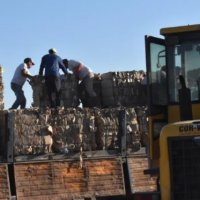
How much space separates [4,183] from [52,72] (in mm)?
2982

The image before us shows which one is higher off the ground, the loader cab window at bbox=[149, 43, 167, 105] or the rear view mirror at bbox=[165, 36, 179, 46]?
the rear view mirror at bbox=[165, 36, 179, 46]

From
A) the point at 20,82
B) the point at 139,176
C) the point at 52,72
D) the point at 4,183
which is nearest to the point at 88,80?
the point at 52,72

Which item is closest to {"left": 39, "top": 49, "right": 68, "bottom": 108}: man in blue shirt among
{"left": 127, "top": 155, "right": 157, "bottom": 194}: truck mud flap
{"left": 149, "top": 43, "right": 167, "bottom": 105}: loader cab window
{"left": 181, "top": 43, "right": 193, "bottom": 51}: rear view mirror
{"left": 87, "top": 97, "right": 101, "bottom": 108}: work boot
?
{"left": 87, "top": 97, "right": 101, "bottom": 108}: work boot

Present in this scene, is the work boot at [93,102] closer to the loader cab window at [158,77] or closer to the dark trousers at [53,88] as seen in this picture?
the dark trousers at [53,88]

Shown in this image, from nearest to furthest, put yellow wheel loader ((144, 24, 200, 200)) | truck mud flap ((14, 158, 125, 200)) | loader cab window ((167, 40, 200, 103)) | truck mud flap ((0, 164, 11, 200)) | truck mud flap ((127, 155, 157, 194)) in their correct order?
yellow wheel loader ((144, 24, 200, 200)) < loader cab window ((167, 40, 200, 103)) < truck mud flap ((0, 164, 11, 200)) < truck mud flap ((14, 158, 125, 200)) < truck mud flap ((127, 155, 157, 194))

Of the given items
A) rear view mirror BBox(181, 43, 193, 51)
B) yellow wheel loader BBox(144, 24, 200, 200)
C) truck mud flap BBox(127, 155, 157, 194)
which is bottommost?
truck mud flap BBox(127, 155, 157, 194)

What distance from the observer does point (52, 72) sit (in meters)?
14.9

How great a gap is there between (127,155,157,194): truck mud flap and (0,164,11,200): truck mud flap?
2.27 meters

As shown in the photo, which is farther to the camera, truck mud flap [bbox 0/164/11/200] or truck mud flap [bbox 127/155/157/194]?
truck mud flap [bbox 127/155/157/194]

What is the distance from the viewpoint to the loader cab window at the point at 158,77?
33.3 feet

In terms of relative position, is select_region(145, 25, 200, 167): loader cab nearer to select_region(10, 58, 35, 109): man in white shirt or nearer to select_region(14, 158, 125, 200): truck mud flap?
select_region(14, 158, 125, 200): truck mud flap

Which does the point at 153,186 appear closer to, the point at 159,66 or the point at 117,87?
the point at 117,87

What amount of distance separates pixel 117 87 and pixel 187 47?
5175mm

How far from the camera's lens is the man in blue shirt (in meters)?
14.7
